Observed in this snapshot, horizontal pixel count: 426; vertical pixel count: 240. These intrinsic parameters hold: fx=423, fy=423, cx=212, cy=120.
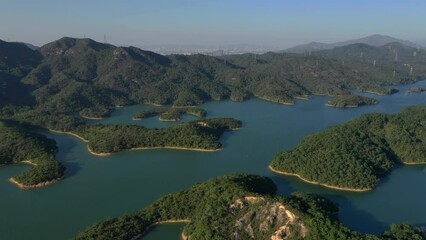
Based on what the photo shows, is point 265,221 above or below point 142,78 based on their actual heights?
below

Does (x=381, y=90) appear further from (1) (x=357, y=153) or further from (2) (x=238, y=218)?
(2) (x=238, y=218)

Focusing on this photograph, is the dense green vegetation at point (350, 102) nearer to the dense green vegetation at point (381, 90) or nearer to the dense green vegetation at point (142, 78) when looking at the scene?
the dense green vegetation at point (142, 78)

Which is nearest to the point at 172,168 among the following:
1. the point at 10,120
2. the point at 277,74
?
the point at 10,120

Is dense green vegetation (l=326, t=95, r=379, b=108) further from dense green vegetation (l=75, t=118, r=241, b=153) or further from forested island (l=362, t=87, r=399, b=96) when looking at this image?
dense green vegetation (l=75, t=118, r=241, b=153)

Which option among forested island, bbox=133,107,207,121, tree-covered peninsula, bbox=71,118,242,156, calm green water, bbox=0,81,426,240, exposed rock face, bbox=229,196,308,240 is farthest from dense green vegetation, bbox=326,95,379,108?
exposed rock face, bbox=229,196,308,240

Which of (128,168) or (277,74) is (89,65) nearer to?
(277,74)

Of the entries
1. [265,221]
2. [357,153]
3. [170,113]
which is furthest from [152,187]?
[170,113]

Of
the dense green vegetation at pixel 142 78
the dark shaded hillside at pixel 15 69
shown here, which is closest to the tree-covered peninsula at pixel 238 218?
the dense green vegetation at pixel 142 78
